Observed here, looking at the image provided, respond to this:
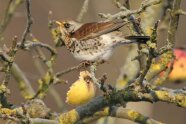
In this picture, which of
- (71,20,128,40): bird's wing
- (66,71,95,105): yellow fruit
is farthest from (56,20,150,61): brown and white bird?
(66,71,95,105): yellow fruit

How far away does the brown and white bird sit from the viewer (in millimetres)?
3500

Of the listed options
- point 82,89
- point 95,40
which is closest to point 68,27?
point 95,40

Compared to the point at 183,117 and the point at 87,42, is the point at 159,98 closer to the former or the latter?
the point at 87,42

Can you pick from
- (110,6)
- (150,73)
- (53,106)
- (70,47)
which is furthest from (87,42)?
(53,106)

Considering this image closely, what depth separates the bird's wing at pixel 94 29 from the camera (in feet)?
11.0

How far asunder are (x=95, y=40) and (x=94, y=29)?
0.10 metres

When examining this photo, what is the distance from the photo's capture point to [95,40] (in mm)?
3617

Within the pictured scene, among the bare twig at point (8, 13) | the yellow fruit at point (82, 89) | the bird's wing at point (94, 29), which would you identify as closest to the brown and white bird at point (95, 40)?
the bird's wing at point (94, 29)

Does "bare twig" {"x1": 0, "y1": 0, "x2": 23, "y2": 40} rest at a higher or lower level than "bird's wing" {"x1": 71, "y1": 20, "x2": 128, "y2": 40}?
higher

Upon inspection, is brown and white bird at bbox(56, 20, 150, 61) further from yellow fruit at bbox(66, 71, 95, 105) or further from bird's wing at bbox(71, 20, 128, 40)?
yellow fruit at bbox(66, 71, 95, 105)

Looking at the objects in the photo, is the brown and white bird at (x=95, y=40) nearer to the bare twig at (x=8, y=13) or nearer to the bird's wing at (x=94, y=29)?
the bird's wing at (x=94, y=29)

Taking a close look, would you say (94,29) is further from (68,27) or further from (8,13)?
(8,13)

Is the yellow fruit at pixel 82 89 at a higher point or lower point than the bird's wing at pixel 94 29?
lower

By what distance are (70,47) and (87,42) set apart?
0.13m
